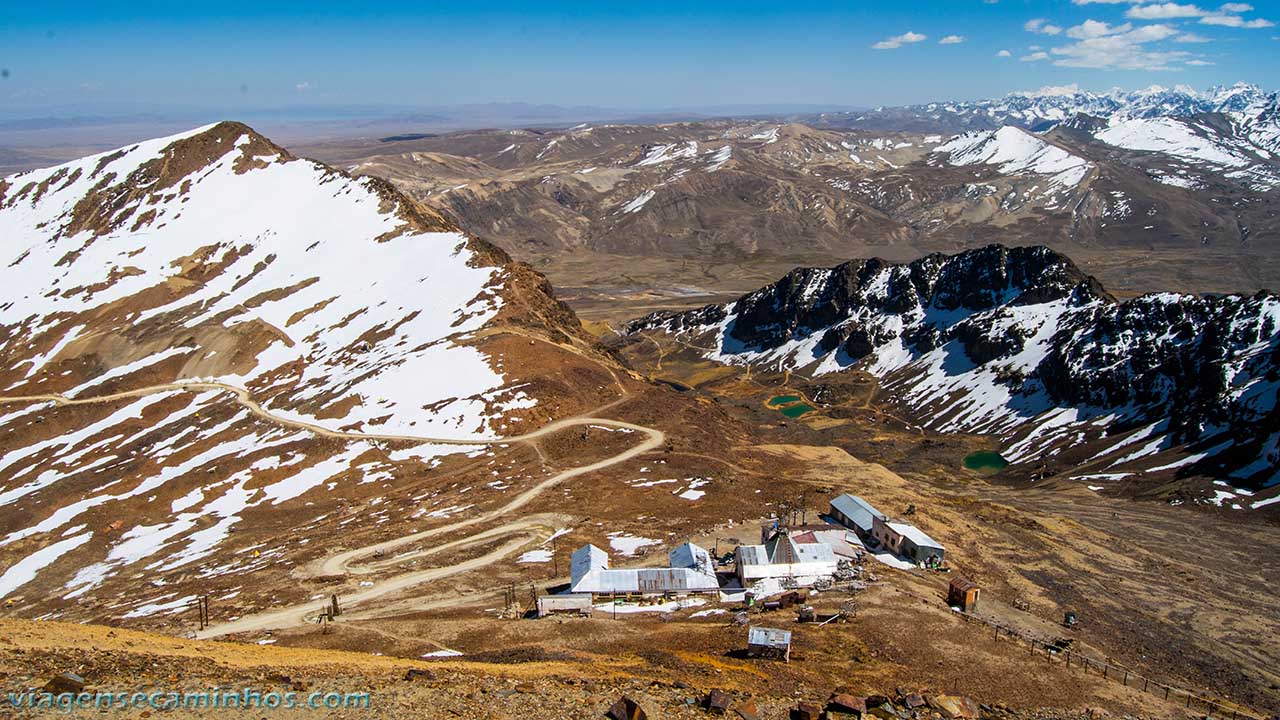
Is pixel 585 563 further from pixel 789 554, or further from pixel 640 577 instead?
pixel 789 554

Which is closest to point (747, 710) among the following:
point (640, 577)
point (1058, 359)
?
point (640, 577)

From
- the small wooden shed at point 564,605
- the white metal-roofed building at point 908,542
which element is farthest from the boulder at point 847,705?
the white metal-roofed building at point 908,542

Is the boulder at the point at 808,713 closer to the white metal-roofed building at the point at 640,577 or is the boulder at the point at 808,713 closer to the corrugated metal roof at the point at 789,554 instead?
the white metal-roofed building at the point at 640,577

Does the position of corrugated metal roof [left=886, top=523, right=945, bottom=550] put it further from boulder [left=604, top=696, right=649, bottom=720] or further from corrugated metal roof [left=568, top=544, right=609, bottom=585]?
boulder [left=604, top=696, right=649, bottom=720]

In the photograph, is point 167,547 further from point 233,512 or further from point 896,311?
point 896,311

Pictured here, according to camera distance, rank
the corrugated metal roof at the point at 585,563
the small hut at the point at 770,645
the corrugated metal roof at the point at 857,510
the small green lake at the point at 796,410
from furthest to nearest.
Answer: the small green lake at the point at 796,410 → the corrugated metal roof at the point at 857,510 → the corrugated metal roof at the point at 585,563 → the small hut at the point at 770,645

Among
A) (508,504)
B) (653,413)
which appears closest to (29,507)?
(508,504)
